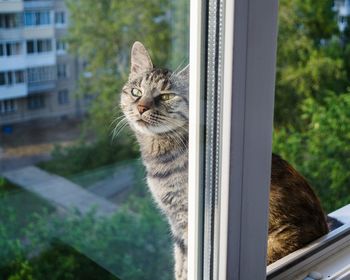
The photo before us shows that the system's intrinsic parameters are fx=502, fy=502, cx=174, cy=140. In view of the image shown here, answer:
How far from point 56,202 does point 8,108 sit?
0.50 meters

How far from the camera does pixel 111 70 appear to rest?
130cm

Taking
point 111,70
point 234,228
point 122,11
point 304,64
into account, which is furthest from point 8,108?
point 304,64

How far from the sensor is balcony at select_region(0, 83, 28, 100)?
98 cm

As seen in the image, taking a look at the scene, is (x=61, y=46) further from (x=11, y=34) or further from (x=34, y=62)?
(x=11, y=34)

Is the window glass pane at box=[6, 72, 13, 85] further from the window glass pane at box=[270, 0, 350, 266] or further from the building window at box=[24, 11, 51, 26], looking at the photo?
the window glass pane at box=[270, 0, 350, 266]

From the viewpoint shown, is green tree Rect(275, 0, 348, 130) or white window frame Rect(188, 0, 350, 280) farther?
green tree Rect(275, 0, 348, 130)

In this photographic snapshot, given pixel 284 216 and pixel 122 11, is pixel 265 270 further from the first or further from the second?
pixel 122 11

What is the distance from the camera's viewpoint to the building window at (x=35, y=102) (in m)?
1.04

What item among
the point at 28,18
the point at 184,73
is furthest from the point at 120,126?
the point at 28,18

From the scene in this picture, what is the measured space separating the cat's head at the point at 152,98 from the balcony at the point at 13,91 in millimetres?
231

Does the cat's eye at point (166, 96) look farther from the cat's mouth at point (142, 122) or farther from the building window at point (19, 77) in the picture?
the building window at point (19, 77)

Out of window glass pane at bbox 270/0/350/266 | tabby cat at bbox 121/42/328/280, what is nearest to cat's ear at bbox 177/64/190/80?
tabby cat at bbox 121/42/328/280

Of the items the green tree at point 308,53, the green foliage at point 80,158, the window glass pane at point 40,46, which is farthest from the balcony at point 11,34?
the green tree at point 308,53

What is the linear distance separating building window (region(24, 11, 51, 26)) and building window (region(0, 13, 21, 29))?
36 millimetres
